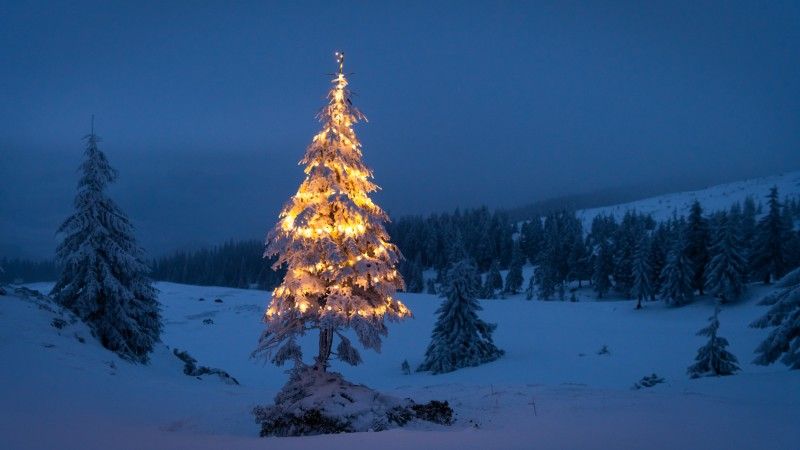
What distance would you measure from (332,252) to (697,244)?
173 feet

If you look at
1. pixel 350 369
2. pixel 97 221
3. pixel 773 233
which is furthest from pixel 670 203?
pixel 97 221

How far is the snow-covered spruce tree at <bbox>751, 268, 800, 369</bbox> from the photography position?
598 inches

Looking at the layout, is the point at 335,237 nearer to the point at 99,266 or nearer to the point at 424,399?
the point at 424,399

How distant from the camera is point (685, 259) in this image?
47.1 m

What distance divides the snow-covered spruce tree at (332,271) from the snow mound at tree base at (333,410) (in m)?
0.02

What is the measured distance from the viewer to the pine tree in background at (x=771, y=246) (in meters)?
46.9

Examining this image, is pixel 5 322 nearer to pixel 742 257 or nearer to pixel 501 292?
pixel 742 257

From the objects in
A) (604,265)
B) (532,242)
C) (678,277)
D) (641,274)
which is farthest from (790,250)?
Result: (532,242)

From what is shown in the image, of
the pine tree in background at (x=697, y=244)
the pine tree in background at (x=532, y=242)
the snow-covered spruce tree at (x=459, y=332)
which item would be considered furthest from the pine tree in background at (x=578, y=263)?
the snow-covered spruce tree at (x=459, y=332)

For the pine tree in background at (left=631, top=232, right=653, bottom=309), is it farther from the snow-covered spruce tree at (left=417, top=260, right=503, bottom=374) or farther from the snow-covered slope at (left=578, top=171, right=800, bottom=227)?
the snow-covered slope at (left=578, top=171, right=800, bottom=227)

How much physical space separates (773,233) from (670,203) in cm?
15374

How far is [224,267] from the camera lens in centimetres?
13400

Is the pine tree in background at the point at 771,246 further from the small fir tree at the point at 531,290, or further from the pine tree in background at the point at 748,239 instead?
the small fir tree at the point at 531,290

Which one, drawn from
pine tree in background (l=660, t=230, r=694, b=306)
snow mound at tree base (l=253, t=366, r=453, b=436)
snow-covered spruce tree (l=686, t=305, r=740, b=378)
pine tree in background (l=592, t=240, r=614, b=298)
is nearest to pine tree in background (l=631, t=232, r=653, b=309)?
pine tree in background (l=660, t=230, r=694, b=306)
